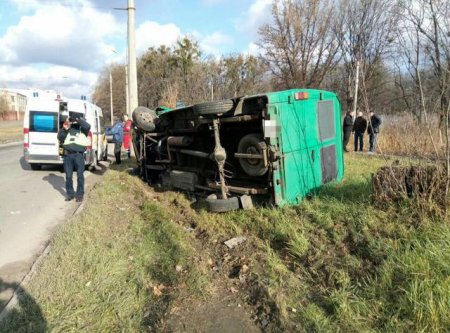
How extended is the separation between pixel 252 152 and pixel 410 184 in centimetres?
245

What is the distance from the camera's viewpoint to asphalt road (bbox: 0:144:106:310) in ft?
16.8

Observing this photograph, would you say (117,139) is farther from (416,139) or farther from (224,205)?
(416,139)

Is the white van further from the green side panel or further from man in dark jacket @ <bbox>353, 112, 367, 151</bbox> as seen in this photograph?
man in dark jacket @ <bbox>353, 112, 367, 151</bbox>

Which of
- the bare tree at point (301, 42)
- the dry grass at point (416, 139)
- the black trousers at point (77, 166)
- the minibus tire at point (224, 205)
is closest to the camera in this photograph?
the dry grass at point (416, 139)

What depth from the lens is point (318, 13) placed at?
2389cm

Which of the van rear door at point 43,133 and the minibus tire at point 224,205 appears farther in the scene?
the van rear door at point 43,133

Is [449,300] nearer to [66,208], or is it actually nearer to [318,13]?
[66,208]

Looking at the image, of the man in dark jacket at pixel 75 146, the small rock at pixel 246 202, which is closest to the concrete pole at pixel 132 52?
the man in dark jacket at pixel 75 146

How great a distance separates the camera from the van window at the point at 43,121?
40.5 feet

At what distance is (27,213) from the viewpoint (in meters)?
7.50

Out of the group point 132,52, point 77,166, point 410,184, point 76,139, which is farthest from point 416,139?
point 132,52

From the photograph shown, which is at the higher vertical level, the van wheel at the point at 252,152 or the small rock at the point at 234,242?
the van wheel at the point at 252,152

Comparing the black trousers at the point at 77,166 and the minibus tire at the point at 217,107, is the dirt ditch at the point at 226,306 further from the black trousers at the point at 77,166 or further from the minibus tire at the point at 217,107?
the black trousers at the point at 77,166

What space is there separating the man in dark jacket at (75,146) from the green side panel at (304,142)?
4.60 m
